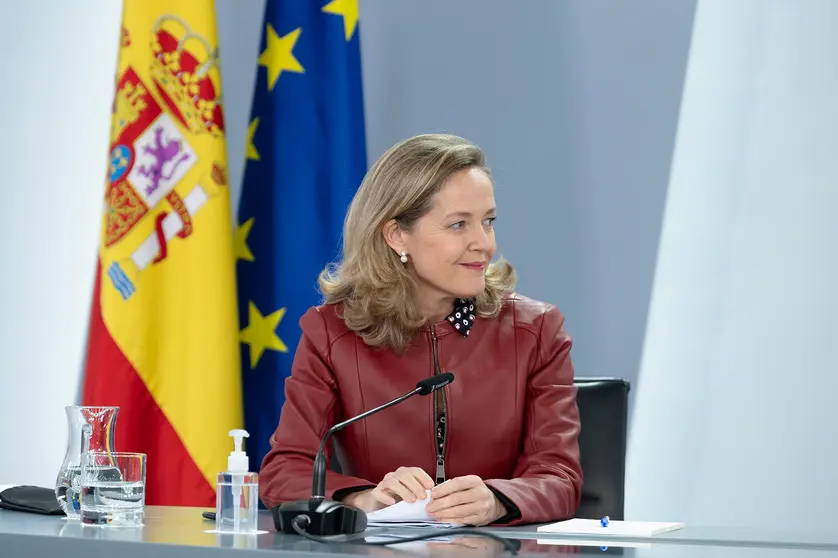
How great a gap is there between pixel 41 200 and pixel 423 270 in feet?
6.32

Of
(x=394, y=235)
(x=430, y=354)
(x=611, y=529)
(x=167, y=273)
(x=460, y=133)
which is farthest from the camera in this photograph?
(x=460, y=133)

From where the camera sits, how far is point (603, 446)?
79.0 inches

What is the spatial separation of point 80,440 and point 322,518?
48 centimetres

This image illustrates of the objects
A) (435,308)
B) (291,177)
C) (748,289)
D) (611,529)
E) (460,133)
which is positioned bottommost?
(611,529)

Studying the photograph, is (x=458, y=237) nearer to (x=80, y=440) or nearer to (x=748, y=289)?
(x=80, y=440)

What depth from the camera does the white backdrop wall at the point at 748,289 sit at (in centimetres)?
268

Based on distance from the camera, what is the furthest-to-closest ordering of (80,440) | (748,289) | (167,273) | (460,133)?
(460,133) < (167,273) < (748,289) < (80,440)


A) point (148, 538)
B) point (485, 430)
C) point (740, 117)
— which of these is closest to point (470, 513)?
point (485, 430)

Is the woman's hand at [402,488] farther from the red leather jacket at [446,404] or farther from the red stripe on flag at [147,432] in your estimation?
the red stripe on flag at [147,432]

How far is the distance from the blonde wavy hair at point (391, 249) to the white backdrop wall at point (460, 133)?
A: 2.49ft

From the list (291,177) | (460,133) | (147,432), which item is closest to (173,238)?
(291,177)

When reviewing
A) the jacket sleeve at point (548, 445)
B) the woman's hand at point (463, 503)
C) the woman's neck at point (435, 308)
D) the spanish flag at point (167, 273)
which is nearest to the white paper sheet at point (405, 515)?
the woman's hand at point (463, 503)

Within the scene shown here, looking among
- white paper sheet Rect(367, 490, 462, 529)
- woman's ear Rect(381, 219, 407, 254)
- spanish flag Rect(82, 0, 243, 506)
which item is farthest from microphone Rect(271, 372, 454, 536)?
spanish flag Rect(82, 0, 243, 506)

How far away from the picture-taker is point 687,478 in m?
2.80
